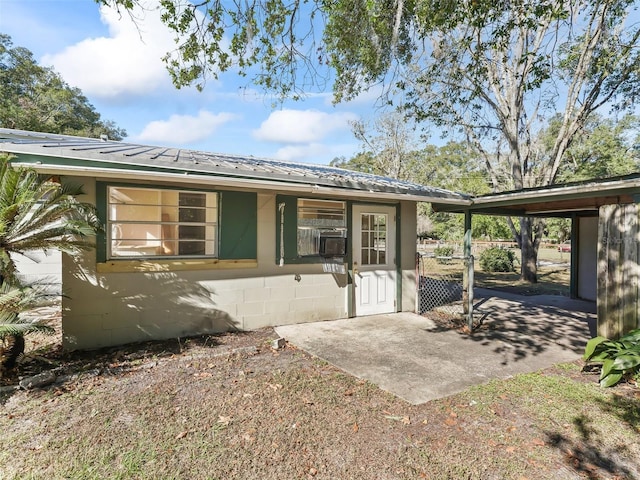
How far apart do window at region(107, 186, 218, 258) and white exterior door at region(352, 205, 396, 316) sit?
274 cm

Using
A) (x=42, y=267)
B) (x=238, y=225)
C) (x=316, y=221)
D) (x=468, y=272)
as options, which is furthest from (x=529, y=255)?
(x=42, y=267)

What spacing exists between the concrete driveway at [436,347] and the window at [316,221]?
1455mm

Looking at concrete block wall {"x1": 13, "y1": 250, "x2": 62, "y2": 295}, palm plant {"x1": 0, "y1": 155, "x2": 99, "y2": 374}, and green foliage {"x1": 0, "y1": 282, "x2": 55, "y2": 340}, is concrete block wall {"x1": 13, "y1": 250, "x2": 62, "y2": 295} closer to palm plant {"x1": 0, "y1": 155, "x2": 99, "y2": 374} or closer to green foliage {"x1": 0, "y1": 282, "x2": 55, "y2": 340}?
palm plant {"x1": 0, "y1": 155, "x2": 99, "y2": 374}

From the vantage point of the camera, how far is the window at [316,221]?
20.3 ft

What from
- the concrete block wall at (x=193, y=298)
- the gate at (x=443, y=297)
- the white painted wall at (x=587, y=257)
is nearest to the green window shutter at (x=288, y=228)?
the concrete block wall at (x=193, y=298)

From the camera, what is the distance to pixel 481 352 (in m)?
4.90

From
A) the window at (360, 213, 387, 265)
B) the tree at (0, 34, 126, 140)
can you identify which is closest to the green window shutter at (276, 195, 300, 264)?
the window at (360, 213, 387, 265)

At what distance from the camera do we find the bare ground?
2406mm

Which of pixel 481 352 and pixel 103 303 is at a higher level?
pixel 103 303

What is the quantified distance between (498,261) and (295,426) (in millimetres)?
14884

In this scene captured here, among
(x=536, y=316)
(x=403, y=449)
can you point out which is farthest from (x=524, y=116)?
(x=403, y=449)

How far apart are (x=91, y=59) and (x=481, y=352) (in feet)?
33.1

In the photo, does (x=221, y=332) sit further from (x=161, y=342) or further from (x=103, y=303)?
(x=103, y=303)

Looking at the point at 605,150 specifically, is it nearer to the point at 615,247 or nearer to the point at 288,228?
the point at 615,247
